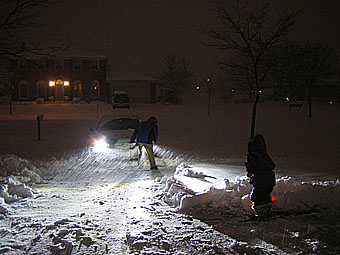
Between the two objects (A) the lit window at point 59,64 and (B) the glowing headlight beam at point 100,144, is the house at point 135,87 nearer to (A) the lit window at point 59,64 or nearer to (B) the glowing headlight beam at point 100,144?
(A) the lit window at point 59,64

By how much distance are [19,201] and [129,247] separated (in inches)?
126

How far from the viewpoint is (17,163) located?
987 cm

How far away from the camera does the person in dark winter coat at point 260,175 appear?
5.45 meters

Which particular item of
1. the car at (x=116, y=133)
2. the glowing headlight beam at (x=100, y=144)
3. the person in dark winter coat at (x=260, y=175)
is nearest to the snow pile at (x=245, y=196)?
the person in dark winter coat at (x=260, y=175)

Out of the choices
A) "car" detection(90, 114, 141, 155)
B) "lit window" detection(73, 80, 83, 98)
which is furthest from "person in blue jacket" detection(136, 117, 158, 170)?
"lit window" detection(73, 80, 83, 98)

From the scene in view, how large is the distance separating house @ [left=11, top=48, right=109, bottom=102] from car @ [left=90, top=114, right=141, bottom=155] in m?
33.5

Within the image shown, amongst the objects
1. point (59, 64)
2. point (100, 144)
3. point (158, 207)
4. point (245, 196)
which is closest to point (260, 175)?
point (245, 196)

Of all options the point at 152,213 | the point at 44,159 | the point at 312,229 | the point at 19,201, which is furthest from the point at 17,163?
the point at 312,229

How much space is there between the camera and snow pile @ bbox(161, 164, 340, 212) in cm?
600

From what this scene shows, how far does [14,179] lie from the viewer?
26.5 feet

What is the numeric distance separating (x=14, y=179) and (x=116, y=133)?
4010 millimetres

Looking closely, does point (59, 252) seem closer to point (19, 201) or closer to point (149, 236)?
point (149, 236)

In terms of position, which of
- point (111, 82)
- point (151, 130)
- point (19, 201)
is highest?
point (111, 82)

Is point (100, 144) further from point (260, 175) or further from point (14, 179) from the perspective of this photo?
point (260, 175)
